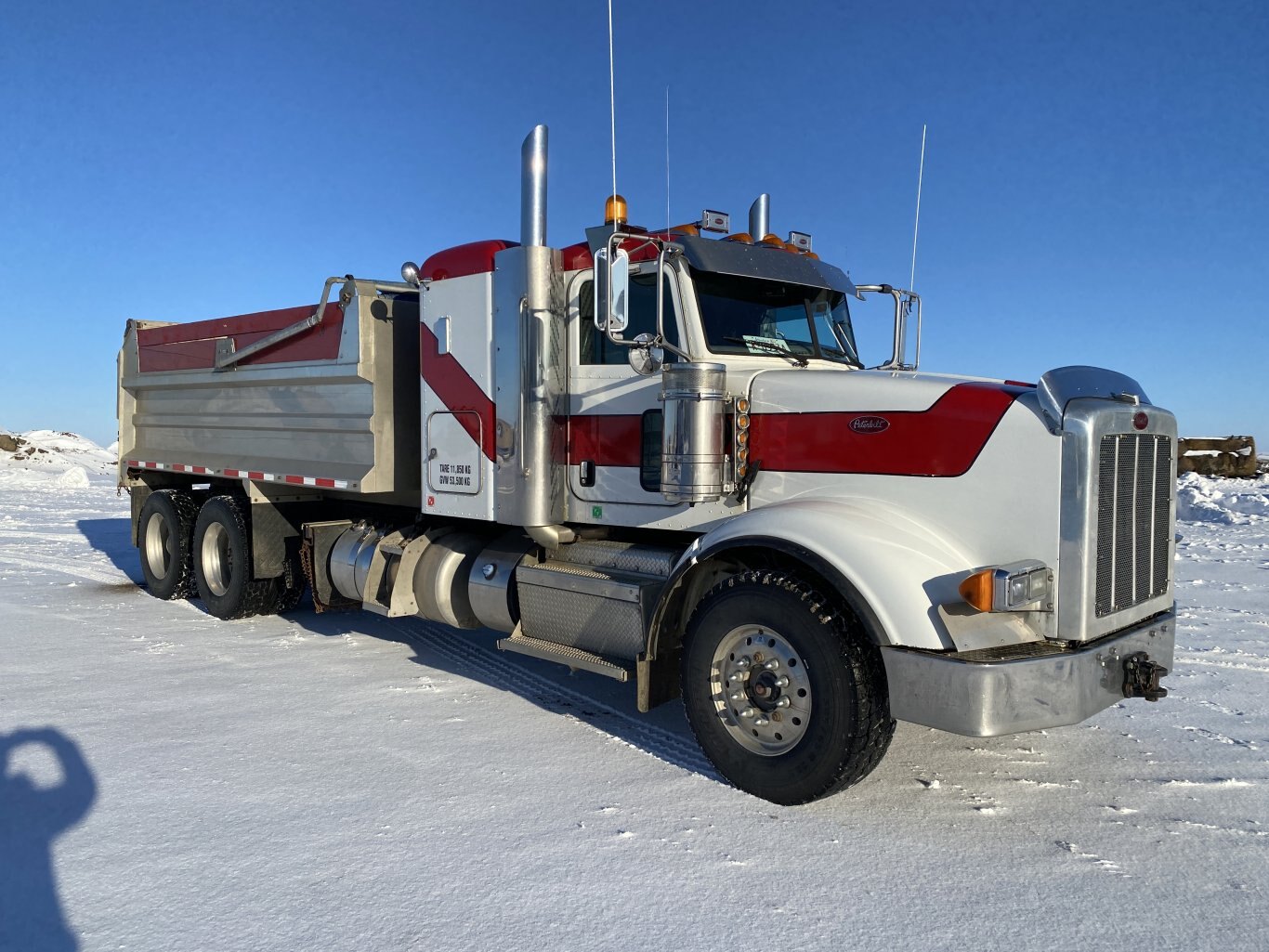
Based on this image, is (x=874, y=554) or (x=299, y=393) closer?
(x=874, y=554)

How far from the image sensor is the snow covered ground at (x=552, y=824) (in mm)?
3018

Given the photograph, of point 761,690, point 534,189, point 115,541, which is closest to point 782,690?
point 761,690

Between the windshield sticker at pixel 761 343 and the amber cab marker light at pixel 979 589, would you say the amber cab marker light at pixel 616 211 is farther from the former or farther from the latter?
the amber cab marker light at pixel 979 589

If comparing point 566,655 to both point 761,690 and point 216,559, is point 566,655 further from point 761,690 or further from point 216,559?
point 216,559

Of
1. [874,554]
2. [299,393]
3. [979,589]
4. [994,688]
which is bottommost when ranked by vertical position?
[994,688]

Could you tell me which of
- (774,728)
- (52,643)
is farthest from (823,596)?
(52,643)

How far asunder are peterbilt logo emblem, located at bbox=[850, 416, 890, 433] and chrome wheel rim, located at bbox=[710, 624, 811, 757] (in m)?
1.00

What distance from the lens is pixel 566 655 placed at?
5.02 meters

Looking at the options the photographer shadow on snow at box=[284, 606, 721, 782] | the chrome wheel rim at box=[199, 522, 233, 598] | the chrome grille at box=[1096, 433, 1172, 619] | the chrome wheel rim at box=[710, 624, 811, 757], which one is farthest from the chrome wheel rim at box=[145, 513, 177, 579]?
the chrome grille at box=[1096, 433, 1172, 619]

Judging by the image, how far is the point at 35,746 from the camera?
15.0ft

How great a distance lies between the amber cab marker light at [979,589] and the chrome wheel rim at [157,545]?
782 centimetres

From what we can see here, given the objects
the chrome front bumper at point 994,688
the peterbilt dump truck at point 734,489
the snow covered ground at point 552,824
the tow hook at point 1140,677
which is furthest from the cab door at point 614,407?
the tow hook at point 1140,677

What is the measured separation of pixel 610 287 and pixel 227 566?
5.49m

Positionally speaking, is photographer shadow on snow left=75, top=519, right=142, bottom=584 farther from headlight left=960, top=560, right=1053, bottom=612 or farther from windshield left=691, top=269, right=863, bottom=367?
headlight left=960, top=560, right=1053, bottom=612
